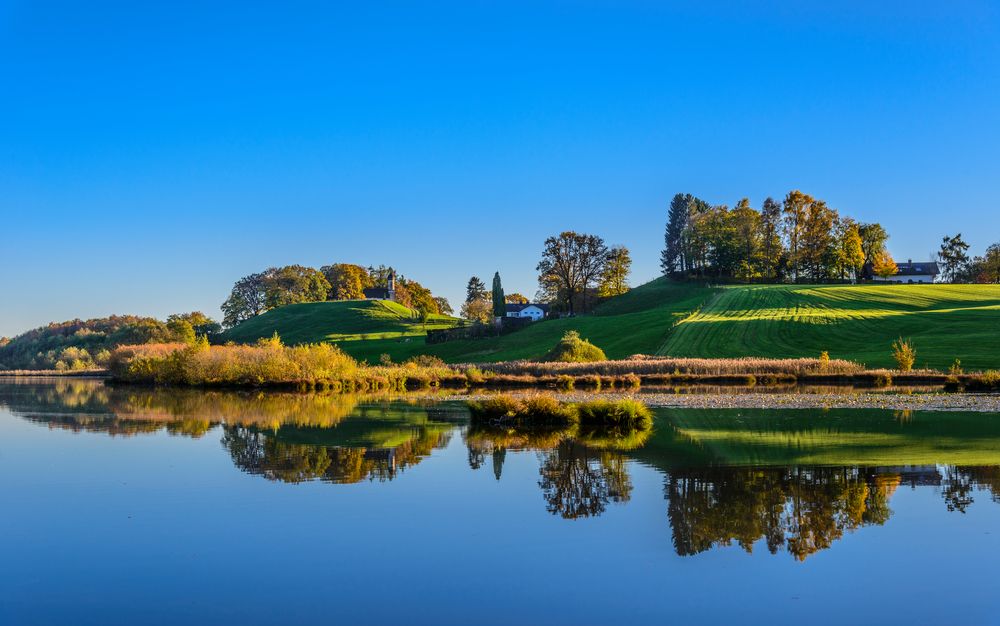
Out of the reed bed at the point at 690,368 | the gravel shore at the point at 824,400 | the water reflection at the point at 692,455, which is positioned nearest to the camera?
the water reflection at the point at 692,455

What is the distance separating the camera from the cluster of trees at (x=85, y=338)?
95.7 metres

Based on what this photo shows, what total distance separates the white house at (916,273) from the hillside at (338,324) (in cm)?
7753

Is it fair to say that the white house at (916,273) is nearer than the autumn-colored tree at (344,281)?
Yes

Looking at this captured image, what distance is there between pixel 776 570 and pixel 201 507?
9069mm

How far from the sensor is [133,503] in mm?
13922

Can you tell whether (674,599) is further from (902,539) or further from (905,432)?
(905,432)

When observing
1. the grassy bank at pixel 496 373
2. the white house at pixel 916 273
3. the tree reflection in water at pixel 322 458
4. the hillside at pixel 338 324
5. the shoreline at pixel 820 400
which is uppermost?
the white house at pixel 916 273

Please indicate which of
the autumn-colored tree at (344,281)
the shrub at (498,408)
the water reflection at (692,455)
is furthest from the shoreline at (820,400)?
the autumn-colored tree at (344,281)

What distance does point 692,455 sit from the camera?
18344mm

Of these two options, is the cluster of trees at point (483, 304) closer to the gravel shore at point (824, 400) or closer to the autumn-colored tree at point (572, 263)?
the autumn-colored tree at point (572, 263)

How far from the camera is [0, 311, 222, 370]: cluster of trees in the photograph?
9569cm

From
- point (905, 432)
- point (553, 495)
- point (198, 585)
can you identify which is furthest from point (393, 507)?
point (905, 432)

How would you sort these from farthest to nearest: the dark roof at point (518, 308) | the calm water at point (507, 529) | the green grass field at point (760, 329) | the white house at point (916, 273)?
the dark roof at point (518, 308), the white house at point (916, 273), the green grass field at point (760, 329), the calm water at point (507, 529)

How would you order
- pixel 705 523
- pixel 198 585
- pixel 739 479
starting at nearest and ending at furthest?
pixel 198 585, pixel 705 523, pixel 739 479
